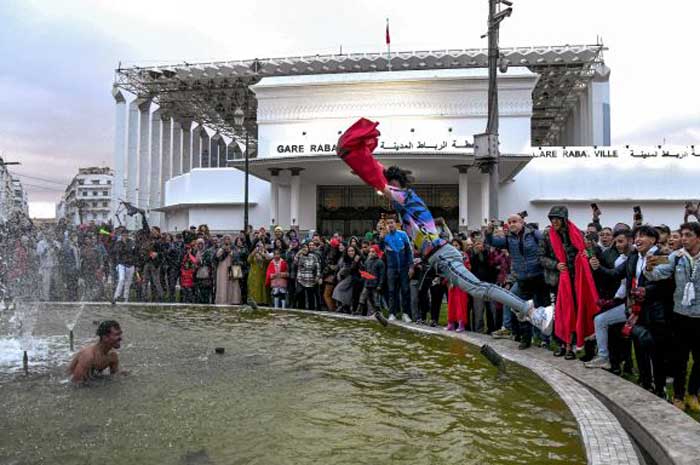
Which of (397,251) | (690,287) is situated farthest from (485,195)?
(690,287)

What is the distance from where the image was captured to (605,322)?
664 centimetres

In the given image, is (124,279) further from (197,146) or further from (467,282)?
(197,146)

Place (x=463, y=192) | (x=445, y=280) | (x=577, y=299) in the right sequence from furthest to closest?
(x=463, y=192)
(x=445, y=280)
(x=577, y=299)

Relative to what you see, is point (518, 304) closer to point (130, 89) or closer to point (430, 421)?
point (430, 421)

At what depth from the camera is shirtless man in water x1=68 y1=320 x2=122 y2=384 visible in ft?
20.0

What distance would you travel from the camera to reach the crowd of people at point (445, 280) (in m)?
5.55

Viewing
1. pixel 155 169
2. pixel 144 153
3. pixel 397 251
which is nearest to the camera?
pixel 397 251

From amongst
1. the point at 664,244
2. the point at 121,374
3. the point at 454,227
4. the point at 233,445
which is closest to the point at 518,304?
the point at 664,244

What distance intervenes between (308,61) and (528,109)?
16923 mm

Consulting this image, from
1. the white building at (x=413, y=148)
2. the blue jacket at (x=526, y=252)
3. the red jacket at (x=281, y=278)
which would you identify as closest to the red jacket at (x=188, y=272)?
the red jacket at (x=281, y=278)


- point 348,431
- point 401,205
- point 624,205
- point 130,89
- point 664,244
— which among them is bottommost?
point 348,431

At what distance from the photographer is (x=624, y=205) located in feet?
111

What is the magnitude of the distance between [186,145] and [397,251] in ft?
165

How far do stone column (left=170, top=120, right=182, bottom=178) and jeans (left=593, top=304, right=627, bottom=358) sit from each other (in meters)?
50.1
